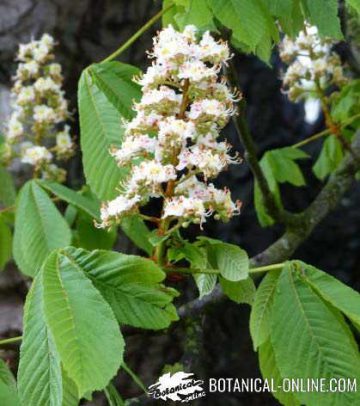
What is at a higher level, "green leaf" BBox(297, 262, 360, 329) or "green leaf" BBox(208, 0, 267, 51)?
"green leaf" BBox(208, 0, 267, 51)

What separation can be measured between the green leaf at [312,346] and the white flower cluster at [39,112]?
1.01m

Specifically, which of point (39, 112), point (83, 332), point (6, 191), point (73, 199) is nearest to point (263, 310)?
point (83, 332)

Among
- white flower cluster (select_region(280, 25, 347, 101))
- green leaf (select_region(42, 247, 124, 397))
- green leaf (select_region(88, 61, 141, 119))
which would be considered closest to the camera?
green leaf (select_region(42, 247, 124, 397))

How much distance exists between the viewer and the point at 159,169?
0.94 m

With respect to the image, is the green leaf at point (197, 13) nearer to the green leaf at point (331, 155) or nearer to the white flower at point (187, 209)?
the white flower at point (187, 209)

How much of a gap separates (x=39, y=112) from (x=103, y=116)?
0.67 metres

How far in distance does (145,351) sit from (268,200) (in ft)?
2.31

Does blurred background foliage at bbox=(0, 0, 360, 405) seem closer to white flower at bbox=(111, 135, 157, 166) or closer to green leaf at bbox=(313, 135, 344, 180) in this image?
green leaf at bbox=(313, 135, 344, 180)

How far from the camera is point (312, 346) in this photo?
859 millimetres

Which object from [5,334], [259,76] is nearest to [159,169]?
[5,334]

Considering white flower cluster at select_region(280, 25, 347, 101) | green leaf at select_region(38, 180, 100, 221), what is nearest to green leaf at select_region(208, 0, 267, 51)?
green leaf at select_region(38, 180, 100, 221)

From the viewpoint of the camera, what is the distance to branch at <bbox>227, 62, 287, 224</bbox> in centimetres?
135

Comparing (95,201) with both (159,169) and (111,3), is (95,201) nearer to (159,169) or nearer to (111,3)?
(159,169)

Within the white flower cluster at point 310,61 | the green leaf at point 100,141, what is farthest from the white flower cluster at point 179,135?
the white flower cluster at point 310,61
